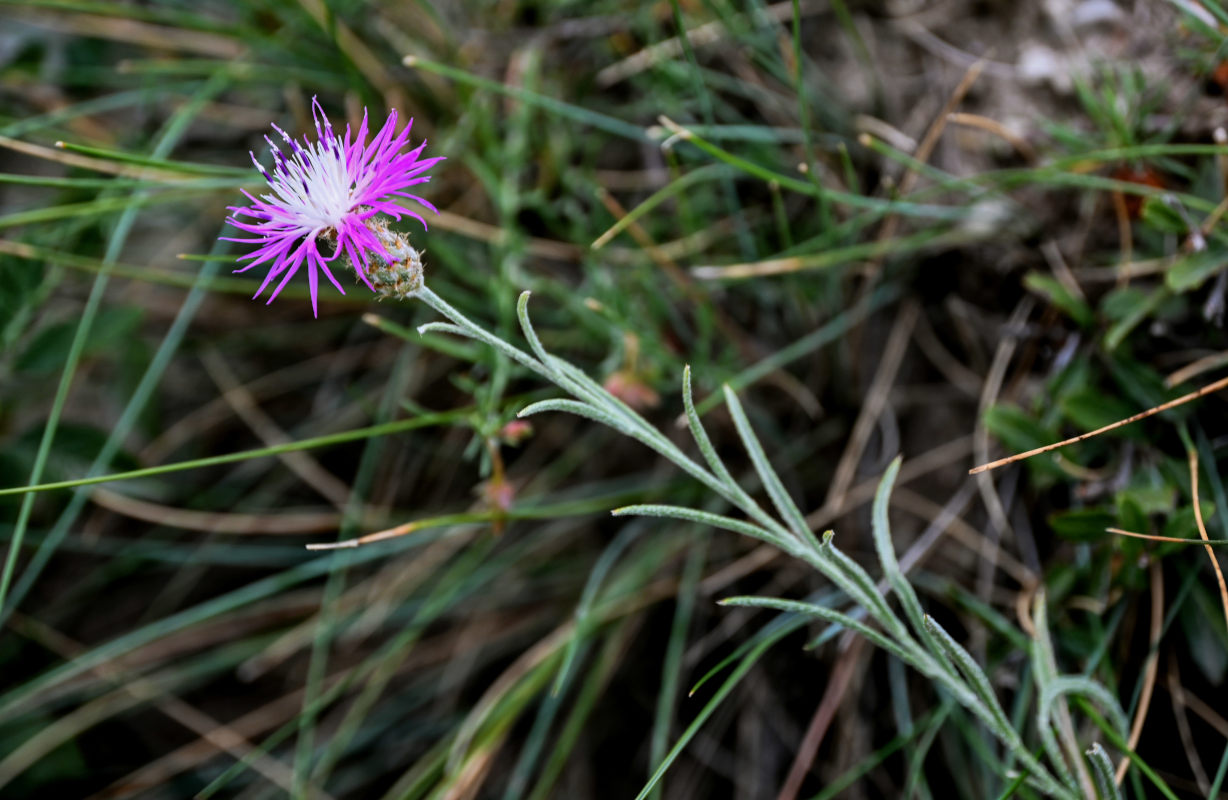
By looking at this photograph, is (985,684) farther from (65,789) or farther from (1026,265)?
(65,789)

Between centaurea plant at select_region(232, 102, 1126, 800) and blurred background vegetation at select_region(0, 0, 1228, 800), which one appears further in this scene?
blurred background vegetation at select_region(0, 0, 1228, 800)

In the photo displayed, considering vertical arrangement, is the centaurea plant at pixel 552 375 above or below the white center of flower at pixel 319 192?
below

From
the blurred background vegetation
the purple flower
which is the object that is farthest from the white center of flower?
the blurred background vegetation

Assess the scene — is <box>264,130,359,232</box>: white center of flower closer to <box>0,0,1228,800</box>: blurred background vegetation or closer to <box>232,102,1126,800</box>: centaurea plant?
<box>232,102,1126,800</box>: centaurea plant

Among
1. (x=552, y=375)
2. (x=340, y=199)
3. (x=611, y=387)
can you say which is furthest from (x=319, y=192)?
(x=611, y=387)

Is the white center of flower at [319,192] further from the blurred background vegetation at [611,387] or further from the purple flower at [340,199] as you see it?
the blurred background vegetation at [611,387]

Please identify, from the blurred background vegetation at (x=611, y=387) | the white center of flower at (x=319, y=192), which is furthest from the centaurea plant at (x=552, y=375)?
the blurred background vegetation at (x=611, y=387)

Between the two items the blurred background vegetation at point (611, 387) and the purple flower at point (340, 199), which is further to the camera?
the blurred background vegetation at point (611, 387)

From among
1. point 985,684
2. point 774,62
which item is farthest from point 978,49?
point 985,684

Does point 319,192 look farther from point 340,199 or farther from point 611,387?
point 611,387
